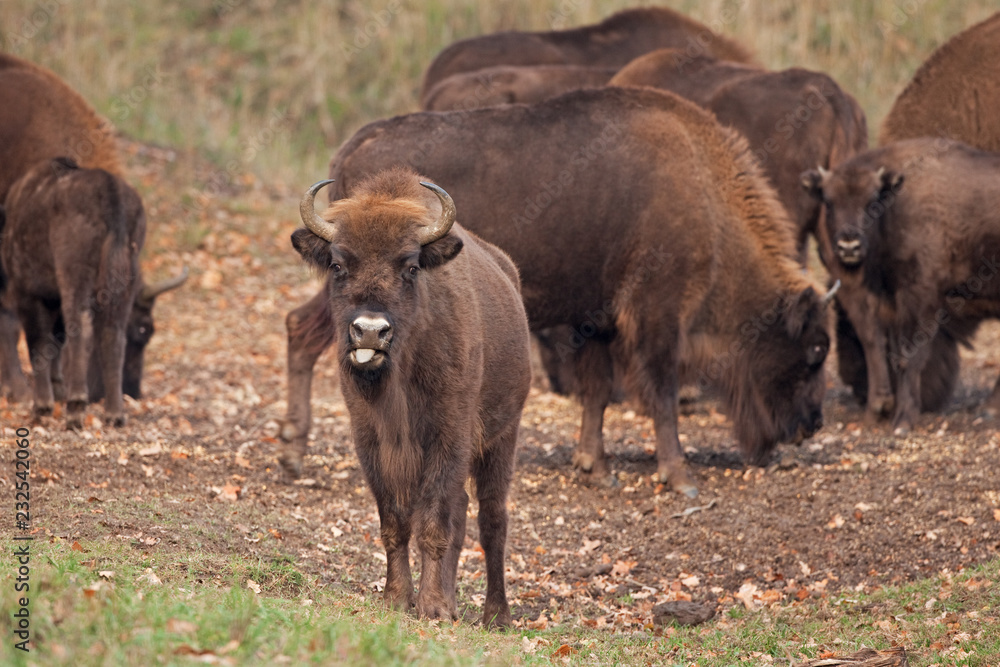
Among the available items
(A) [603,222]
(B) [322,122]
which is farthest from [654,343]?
(B) [322,122]

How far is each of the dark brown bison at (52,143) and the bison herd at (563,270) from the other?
3cm

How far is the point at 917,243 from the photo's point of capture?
1137 centimetres

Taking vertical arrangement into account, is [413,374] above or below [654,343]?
above

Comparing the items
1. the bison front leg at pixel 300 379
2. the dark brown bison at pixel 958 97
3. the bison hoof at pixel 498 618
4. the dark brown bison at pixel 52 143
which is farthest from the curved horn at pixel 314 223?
the dark brown bison at pixel 958 97

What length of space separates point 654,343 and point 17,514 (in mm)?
5117

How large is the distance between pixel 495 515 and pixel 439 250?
1.69 m

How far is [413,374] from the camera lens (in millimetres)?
6219

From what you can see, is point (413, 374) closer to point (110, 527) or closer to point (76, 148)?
point (110, 527)

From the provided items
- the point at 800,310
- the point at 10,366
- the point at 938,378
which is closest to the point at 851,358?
the point at 938,378

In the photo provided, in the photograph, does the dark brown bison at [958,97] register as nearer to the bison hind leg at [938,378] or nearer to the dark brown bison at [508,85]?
the bison hind leg at [938,378]

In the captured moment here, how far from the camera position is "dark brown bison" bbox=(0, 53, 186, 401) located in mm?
12031

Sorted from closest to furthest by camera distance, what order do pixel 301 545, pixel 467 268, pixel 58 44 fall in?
pixel 467 268, pixel 301 545, pixel 58 44

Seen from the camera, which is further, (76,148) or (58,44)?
(58,44)

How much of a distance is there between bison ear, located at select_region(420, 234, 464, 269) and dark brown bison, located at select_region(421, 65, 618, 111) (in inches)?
352
